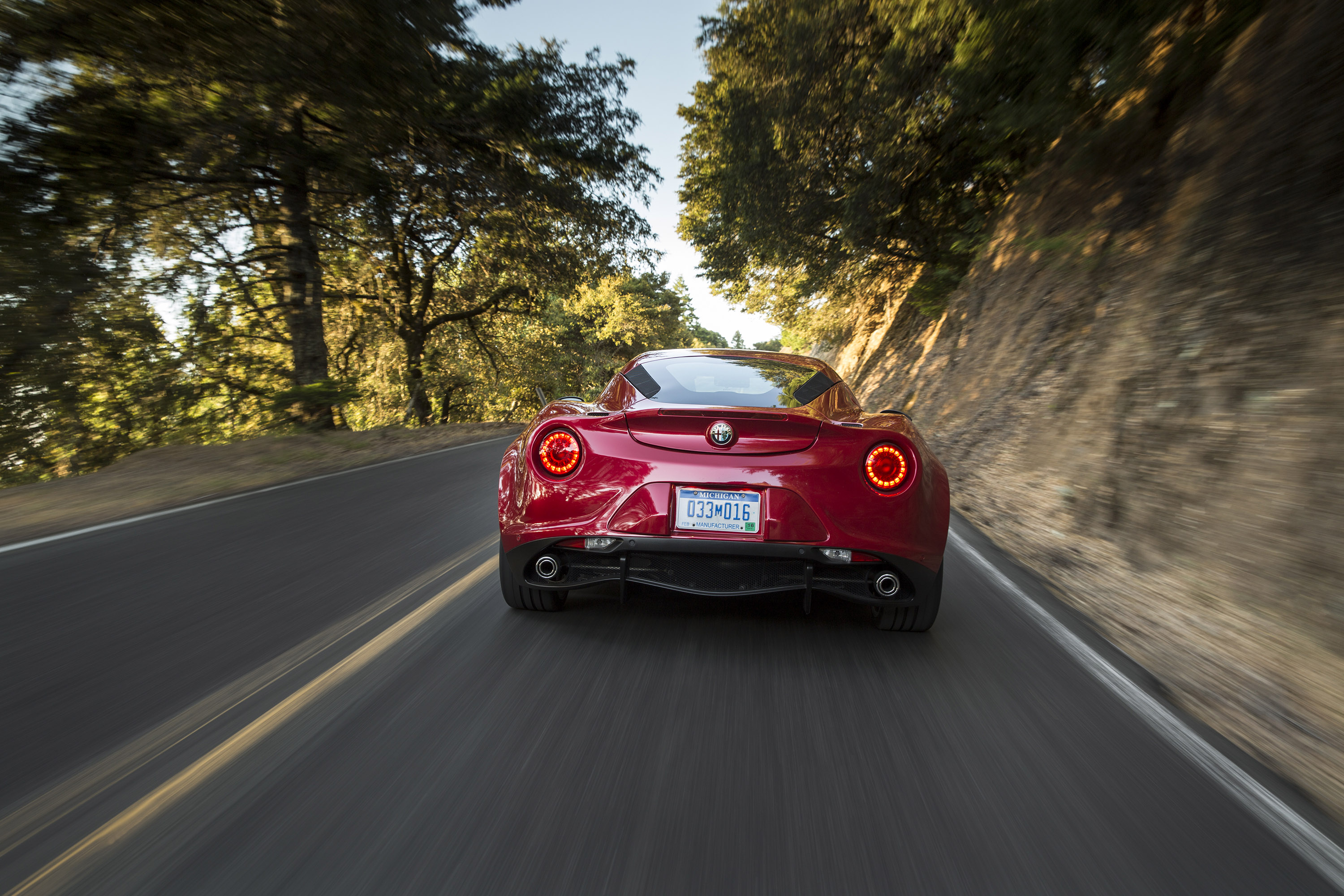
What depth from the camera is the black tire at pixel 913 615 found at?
3.77 m

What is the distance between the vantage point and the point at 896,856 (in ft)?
6.90

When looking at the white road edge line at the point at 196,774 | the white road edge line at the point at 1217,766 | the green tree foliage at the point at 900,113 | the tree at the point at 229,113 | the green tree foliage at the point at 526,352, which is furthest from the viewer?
the green tree foliage at the point at 526,352

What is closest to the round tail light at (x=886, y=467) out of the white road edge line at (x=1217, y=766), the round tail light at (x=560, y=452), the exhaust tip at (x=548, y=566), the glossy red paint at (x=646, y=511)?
the glossy red paint at (x=646, y=511)

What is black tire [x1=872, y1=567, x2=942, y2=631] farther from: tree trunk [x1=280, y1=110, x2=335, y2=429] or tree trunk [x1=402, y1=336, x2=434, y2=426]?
tree trunk [x1=402, y1=336, x2=434, y2=426]

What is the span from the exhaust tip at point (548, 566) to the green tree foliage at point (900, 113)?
22.9 ft

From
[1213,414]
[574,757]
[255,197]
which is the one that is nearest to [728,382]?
[574,757]

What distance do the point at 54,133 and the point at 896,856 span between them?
11365 mm

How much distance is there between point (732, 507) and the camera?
3500 mm

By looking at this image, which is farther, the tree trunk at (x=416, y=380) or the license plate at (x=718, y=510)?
the tree trunk at (x=416, y=380)

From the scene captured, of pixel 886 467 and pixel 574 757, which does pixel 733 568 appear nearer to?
Answer: pixel 886 467

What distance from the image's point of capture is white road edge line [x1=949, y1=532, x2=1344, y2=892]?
2.16 metres

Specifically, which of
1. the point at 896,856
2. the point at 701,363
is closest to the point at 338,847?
the point at 896,856

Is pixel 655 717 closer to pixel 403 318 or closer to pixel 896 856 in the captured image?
pixel 896 856

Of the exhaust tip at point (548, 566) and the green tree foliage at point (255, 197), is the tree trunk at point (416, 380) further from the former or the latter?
the exhaust tip at point (548, 566)
